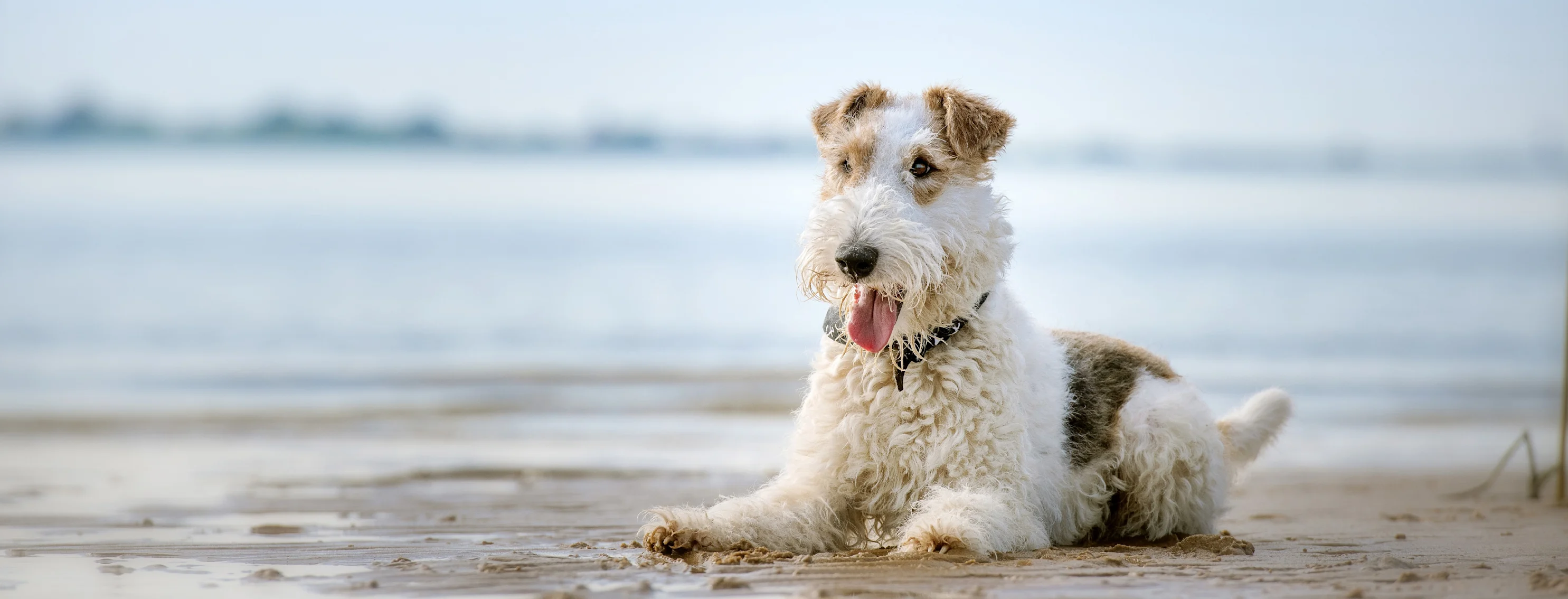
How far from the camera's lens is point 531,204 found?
3988 cm

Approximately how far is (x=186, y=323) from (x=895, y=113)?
1375 cm

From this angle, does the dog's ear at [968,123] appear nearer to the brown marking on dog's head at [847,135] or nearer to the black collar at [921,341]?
the brown marking on dog's head at [847,135]

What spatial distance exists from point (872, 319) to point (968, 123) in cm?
95

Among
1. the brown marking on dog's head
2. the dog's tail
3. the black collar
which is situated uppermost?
the brown marking on dog's head

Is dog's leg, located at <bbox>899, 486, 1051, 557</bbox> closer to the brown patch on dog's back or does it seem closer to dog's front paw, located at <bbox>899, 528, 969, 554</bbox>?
dog's front paw, located at <bbox>899, 528, 969, 554</bbox>

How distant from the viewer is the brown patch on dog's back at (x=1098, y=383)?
218 inches

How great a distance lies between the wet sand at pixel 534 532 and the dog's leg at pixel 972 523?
3.0 inches

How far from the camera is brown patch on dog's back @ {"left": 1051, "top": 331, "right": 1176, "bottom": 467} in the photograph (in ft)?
18.2

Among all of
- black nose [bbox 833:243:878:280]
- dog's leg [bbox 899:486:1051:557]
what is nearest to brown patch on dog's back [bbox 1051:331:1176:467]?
dog's leg [bbox 899:486:1051:557]

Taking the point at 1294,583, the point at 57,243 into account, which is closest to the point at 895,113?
the point at 1294,583

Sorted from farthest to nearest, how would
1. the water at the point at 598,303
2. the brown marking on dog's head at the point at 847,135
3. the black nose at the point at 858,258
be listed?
1. the water at the point at 598,303
2. the brown marking on dog's head at the point at 847,135
3. the black nose at the point at 858,258

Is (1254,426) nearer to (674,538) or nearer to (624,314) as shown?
(674,538)

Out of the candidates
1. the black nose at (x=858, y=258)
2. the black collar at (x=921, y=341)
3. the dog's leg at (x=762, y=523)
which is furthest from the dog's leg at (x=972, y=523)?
the black nose at (x=858, y=258)

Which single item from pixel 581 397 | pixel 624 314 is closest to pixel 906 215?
→ pixel 581 397
